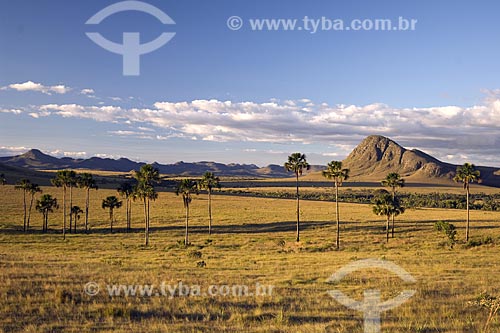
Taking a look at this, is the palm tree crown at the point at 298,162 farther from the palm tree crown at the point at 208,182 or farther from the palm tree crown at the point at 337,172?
the palm tree crown at the point at 208,182

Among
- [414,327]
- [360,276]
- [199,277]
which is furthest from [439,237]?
[414,327]

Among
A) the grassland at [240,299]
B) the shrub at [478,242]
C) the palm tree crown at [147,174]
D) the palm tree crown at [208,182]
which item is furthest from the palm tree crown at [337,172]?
the palm tree crown at [147,174]

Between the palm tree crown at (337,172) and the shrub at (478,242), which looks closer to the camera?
the shrub at (478,242)

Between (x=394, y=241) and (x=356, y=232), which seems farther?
(x=356, y=232)

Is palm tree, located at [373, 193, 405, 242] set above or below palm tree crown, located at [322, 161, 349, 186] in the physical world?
below

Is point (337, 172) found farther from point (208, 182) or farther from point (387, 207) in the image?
point (208, 182)

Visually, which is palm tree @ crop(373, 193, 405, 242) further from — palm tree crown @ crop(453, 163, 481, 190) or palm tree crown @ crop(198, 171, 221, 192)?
palm tree crown @ crop(198, 171, 221, 192)

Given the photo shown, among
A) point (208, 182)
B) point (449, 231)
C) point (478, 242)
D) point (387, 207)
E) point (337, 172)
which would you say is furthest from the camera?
point (208, 182)

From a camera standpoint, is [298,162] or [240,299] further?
[298,162]

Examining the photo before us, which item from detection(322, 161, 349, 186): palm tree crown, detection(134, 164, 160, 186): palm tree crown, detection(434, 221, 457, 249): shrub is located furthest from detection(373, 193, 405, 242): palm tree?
detection(134, 164, 160, 186): palm tree crown

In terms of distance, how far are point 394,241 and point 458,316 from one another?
138ft

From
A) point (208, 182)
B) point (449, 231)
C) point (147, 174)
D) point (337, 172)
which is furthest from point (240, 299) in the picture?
point (208, 182)

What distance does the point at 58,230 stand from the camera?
2640 inches

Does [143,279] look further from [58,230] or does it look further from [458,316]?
[58,230]
